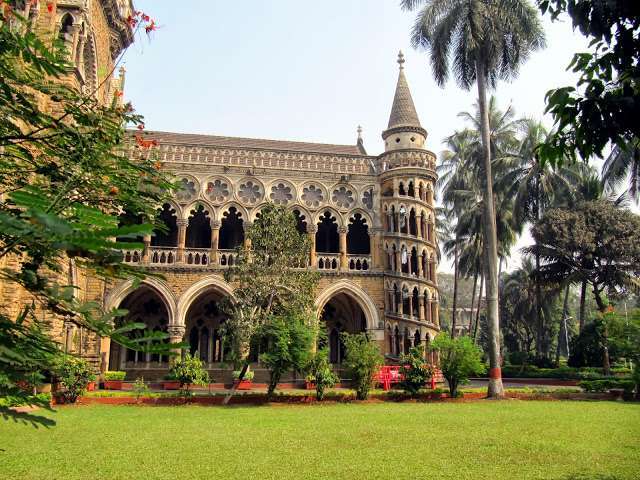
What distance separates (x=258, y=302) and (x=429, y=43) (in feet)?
43.0

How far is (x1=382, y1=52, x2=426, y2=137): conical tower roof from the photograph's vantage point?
29562mm

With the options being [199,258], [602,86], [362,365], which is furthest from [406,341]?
[602,86]

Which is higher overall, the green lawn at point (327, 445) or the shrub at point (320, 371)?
the shrub at point (320, 371)

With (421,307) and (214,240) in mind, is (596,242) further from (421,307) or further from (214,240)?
(214,240)

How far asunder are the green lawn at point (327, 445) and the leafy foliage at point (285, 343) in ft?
8.68

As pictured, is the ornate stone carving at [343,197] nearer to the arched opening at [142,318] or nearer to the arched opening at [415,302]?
the arched opening at [415,302]

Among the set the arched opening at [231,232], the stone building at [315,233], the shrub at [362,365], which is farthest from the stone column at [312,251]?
the shrub at [362,365]

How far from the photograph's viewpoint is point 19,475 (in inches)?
306

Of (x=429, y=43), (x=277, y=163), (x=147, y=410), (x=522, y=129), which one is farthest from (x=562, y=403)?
(x=522, y=129)

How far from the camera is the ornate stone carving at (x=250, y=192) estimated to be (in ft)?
90.9

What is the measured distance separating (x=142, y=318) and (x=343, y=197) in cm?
1165

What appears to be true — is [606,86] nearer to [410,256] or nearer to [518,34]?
[518,34]

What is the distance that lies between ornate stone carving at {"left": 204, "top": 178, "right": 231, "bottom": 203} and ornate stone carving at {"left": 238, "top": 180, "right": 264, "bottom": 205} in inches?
24.8

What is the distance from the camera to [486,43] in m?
22.6
